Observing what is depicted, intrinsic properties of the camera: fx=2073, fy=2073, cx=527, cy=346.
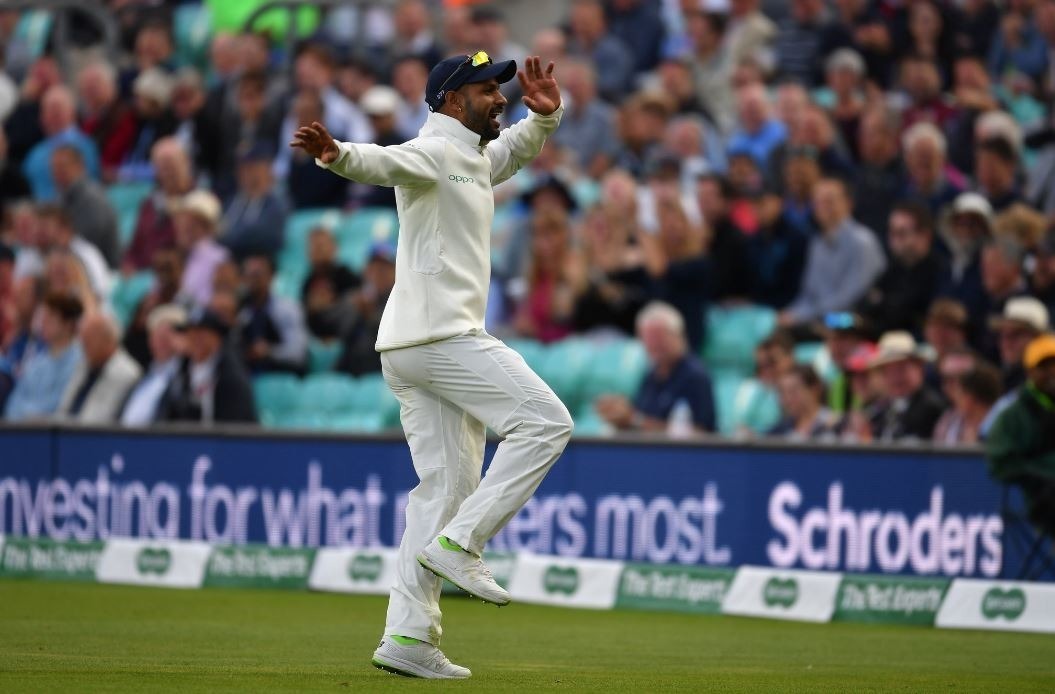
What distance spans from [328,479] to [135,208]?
711 centimetres

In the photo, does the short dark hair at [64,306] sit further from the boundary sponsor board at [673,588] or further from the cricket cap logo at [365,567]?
the boundary sponsor board at [673,588]

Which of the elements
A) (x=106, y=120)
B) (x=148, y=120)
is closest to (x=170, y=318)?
(x=148, y=120)

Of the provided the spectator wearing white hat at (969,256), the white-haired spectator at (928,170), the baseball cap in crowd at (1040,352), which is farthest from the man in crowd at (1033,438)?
the white-haired spectator at (928,170)

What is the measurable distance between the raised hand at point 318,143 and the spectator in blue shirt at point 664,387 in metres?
7.28

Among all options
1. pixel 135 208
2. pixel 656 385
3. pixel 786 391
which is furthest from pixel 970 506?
pixel 135 208

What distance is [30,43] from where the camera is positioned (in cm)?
2272

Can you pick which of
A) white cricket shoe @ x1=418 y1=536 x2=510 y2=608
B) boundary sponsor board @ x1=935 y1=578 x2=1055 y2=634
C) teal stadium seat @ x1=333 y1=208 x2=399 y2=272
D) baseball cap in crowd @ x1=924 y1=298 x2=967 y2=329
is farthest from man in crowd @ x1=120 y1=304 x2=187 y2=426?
white cricket shoe @ x1=418 y1=536 x2=510 y2=608

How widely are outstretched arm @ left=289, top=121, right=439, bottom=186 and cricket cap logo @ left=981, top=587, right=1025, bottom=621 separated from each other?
17.3 feet

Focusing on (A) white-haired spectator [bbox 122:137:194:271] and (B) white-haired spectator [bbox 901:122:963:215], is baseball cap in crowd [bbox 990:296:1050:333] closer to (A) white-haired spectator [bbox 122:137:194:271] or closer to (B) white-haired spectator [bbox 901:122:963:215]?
(B) white-haired spectator [bbox 901:122:963:215]

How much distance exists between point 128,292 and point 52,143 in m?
2.21

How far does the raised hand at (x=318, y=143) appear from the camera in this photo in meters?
7.61

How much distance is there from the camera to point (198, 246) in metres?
18.3

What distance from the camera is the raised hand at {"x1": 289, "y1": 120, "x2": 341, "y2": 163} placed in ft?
25.0

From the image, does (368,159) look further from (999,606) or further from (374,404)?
(374,404)
